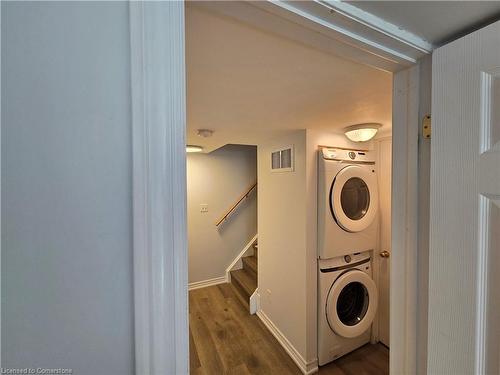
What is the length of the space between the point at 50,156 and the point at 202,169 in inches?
125

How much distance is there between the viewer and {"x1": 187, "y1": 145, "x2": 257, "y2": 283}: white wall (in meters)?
3.43

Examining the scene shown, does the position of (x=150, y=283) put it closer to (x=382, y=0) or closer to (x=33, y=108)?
(x=33, y=108)

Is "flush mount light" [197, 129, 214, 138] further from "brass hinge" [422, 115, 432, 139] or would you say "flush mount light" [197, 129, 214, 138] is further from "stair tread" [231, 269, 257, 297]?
"stair tread" [231, 269, 257, 297]

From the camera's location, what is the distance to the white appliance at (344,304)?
1945 millimetres

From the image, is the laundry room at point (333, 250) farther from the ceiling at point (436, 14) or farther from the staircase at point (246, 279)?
the ceiling at point (436, 14)

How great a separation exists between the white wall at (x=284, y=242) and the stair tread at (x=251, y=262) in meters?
0.66

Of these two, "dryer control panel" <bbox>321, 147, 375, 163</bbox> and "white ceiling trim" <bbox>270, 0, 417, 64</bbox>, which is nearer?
"white ceiling trim" <bbox>270, 0, 417, 64</bbox>

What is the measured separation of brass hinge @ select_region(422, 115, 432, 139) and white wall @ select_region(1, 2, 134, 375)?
815 mm

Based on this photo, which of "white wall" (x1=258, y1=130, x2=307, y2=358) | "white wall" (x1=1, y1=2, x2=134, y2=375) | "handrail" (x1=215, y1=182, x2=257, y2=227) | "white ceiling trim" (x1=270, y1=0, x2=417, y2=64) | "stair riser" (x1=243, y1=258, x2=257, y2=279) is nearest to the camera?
"white wall" (x1=1, y1=2, x2=134, y2=375)

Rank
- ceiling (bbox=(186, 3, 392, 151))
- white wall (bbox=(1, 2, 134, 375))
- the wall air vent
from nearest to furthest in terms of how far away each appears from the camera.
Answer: white wall (bbox=(1, 2, 134, 375)) < ceiling (bbox=(186, 3, 392, 151)) < the wall air vent

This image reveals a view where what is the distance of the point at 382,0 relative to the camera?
1.58 ft

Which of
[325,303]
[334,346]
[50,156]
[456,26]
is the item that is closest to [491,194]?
[456,26]

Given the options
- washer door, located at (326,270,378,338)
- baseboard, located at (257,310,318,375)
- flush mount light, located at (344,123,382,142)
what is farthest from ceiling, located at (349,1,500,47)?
baseboard, located at (257,310,318,375)

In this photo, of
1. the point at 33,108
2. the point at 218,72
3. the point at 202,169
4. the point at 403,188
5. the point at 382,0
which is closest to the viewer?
the point at 33,108
